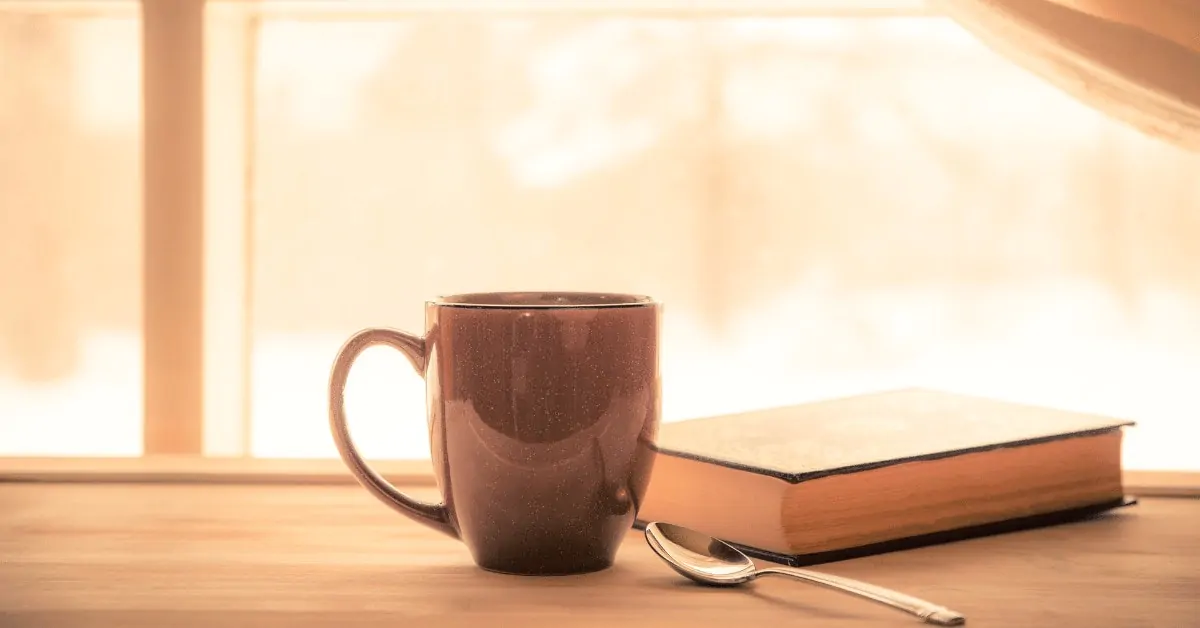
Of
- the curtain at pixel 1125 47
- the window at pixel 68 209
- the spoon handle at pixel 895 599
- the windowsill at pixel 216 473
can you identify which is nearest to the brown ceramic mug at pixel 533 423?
the spoon handle at pixel 895 599

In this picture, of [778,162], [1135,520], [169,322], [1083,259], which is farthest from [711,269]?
[1135,520]

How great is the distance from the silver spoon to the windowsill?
282 mm

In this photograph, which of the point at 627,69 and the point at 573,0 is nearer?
the point at 573,0

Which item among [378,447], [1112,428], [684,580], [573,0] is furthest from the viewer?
[378,447]

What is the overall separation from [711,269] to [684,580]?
3145mm

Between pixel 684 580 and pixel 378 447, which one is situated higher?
pixel 684 580

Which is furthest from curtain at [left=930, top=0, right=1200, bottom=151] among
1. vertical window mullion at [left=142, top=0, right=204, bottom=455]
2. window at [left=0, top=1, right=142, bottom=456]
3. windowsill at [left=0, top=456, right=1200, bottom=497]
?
window at [left=0, top=1, right=142, bottom=456]

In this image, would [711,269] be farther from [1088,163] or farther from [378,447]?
[1088,163]

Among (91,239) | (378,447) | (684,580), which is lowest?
(378,447)

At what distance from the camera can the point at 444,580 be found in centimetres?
54

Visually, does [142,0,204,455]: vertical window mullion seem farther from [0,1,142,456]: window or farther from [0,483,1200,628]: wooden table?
[0,1,142,456]: window

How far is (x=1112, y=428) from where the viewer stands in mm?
667

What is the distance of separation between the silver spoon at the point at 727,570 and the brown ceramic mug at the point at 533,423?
0.03 meters

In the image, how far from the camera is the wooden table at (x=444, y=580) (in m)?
0.48
